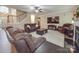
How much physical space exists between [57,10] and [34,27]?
19.5 inches

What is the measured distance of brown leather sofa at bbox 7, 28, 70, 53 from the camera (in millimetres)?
2521

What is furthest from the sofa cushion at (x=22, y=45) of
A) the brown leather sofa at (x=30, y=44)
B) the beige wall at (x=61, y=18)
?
the beige wall at (x=61, y=18)

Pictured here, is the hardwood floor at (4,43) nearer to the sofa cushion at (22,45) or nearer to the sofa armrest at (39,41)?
the sofa cushion at (22,45)

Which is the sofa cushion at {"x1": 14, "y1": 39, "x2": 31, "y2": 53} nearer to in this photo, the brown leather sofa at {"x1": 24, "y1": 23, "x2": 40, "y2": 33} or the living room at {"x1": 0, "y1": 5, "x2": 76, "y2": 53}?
the living room at {"x1": 0, "y1": 5, "x2": 76, "y2": 53}

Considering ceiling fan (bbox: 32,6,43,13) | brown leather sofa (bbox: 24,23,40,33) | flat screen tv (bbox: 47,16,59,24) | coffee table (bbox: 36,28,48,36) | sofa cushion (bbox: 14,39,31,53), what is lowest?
sofa cushion (bbox: 14,39,31,53)

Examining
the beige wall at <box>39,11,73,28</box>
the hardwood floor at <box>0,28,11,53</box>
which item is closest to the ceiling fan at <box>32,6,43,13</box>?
the beige wall at <box>39,11,73,28</box>

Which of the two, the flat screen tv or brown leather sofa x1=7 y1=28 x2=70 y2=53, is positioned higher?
the flat screen tv

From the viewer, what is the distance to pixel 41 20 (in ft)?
8.46

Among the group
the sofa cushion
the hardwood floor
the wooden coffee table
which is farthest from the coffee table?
the hardwood floor

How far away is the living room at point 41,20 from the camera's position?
252 cm

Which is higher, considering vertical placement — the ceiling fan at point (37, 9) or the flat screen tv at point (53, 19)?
the ceiling fan at point (37, 9)

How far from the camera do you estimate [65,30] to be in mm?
2537

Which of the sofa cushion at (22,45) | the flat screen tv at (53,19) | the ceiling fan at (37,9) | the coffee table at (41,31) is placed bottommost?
the sofa cushion at (22,45)

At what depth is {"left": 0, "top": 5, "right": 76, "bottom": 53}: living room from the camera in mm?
2523
